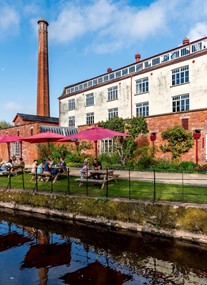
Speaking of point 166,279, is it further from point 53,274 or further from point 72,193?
point 72,193

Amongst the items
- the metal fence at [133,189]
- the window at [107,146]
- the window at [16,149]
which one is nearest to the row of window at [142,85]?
the window at [107,146]

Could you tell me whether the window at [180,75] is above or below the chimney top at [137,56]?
below

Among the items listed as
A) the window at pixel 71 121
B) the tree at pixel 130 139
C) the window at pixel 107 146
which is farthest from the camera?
the window at pixel 71 121

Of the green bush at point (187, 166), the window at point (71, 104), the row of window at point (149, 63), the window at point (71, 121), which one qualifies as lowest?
the green bush at point (187, 166)

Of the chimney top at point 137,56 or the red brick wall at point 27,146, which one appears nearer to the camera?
the red brick wall at point 27,146

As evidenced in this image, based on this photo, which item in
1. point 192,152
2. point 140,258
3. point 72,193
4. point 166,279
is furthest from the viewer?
point 192,152

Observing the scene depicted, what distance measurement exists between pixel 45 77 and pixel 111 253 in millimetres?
41709

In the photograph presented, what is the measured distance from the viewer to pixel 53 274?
5.88 metres

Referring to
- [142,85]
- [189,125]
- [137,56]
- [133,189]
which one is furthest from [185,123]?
[137,56]

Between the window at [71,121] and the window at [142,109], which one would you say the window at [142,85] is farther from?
the window at [71,121]

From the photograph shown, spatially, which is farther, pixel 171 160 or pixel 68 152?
pixel 68 152

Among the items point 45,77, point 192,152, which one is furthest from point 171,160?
point 45,77

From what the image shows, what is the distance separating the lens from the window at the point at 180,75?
86.7 feet

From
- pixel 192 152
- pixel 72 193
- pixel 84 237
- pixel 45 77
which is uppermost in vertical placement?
pixel 45 77
